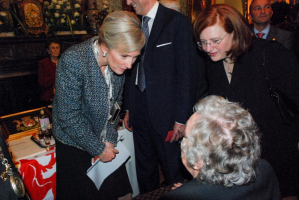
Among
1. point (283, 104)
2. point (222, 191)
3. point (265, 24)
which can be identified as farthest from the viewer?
point (265, 24)

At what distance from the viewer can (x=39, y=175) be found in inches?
67.1

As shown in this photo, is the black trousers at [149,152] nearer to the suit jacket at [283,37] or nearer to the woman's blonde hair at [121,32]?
the woman's blonde hair at [121,32]

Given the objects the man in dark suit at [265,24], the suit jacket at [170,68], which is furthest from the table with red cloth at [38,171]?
the man in dark suit at [265,24]

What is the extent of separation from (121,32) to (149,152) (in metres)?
1.26

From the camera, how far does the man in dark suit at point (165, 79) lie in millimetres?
1627

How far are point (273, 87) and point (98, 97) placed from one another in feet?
3.78

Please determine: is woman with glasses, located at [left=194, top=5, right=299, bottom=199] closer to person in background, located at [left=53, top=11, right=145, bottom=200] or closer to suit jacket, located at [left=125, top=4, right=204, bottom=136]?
suit jacket, located at [left=125, top=4, right=204, bottom=136]

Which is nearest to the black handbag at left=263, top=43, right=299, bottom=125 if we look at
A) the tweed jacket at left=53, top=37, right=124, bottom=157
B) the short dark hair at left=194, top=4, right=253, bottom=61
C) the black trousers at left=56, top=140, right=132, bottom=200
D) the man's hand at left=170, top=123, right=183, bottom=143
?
the short dark hair at left=194, top=4, right=253, bottom=61

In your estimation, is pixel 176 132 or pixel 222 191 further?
pixel 176 132

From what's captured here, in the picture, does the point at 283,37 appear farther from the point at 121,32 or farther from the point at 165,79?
the point at 121,32

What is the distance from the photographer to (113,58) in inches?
52.9

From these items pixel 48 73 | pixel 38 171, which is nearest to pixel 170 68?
pixel 38 171

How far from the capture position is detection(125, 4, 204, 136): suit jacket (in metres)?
1.62

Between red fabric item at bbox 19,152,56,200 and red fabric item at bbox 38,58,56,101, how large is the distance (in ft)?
6.26
